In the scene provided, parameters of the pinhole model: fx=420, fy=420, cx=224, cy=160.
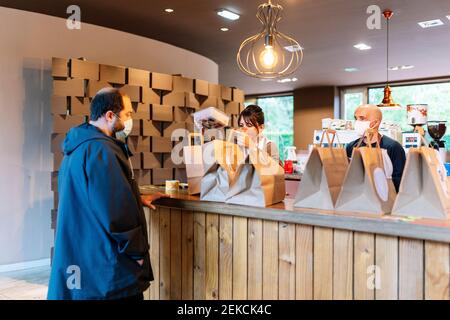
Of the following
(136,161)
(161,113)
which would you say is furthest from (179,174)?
(161,113)

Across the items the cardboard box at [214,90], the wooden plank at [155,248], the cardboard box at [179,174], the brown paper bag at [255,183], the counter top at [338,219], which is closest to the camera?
the counter top at [338,219]

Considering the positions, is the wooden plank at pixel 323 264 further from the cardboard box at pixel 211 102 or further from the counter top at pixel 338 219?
the cardboard box at pixel 211 102

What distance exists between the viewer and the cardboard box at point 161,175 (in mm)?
4992

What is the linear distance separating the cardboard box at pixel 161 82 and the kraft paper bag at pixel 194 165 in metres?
2.95

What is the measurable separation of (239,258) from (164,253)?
482 millimetres

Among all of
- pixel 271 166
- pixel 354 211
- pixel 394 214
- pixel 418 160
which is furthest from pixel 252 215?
pixel 418 160

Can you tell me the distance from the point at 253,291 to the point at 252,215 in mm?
323

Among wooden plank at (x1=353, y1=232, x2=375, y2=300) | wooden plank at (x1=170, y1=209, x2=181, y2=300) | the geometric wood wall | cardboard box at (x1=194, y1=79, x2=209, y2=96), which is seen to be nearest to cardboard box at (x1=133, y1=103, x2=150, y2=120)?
the geometric wood wall

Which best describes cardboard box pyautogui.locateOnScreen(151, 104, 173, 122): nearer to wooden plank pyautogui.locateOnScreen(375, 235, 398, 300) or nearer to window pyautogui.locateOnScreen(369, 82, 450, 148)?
wooden plank pyautogui.locateOnScreen(375, 235, 398, 300)

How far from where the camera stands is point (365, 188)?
148 centimetres

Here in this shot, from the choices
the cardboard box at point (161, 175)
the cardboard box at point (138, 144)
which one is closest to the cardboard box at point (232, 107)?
the cardboard box at point (161, 175)

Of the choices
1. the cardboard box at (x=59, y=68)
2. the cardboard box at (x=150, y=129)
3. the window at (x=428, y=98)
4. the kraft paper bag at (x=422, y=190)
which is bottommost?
the kraft paper bag at (x=422, y=190)

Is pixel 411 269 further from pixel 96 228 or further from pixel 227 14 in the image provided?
pixel 227 14

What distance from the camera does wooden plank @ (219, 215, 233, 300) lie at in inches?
70.9
